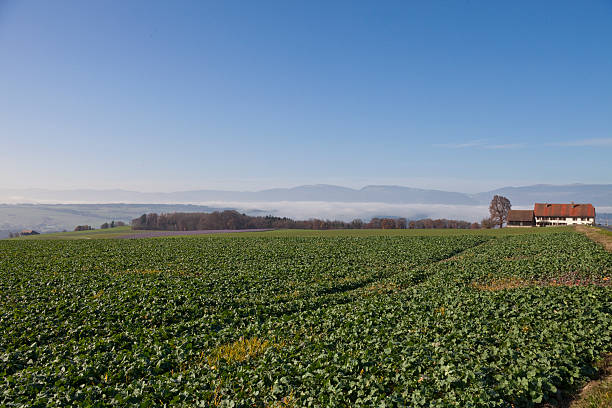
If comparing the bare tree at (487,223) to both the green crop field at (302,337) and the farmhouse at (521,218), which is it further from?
the green crop field at (302,337)

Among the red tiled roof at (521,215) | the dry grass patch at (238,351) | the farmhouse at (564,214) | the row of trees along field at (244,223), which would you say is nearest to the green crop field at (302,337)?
the dry grass patch at (238,351)

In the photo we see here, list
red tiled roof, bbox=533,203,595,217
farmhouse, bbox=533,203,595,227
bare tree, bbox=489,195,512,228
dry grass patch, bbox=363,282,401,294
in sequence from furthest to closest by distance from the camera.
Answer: bare tree, bbox=489,195,512,228 → red tiled roof, bbox=533,203,595,217 → farmhouse, bbox=533,203,595,227 → dry grass patch, bbox=363,282,401,294

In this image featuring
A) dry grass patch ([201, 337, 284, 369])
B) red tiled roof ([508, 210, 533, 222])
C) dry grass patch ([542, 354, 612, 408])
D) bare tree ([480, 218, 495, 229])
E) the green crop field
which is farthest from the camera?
bare tree ([480, 218, 495, 229])

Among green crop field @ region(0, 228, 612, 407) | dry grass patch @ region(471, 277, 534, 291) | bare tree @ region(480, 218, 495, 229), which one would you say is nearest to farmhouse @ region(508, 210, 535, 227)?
bare tree @ region(480, 218, 495, 229)

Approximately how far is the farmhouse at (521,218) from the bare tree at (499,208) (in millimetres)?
12183

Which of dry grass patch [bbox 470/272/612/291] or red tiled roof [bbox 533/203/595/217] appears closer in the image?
dry grass patch [bbox 470/272/612/291]

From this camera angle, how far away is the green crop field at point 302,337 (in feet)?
34.8

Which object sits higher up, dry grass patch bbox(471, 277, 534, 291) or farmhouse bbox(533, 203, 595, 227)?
farmhouse bbox(533, 203, 595, 227)

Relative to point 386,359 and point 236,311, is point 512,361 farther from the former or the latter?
point 236,311

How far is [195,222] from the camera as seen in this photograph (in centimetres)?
13275

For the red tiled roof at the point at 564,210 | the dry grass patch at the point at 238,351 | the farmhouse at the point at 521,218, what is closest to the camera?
the dry grass patch at the point at 238,351

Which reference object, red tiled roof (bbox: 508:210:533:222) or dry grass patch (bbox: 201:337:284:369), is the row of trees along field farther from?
dry grass patch (bbox: 201:337:284:369)

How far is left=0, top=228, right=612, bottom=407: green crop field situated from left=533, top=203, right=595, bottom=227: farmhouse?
81.9 meters

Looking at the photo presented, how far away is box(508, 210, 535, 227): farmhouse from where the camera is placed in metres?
98.5
